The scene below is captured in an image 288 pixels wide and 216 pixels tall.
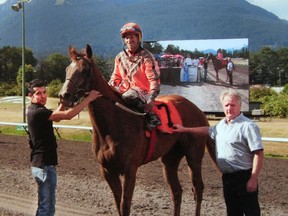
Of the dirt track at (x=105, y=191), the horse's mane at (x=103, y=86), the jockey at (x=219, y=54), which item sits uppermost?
the jockey at (x=219, y=54)

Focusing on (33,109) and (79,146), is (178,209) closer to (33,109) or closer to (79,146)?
(33,109)

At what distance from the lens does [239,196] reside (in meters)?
3.46

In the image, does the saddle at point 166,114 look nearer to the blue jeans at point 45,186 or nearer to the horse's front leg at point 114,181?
the horse's front leg at point 114,181

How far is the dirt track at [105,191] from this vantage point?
5.45 meters

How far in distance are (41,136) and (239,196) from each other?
1742mm

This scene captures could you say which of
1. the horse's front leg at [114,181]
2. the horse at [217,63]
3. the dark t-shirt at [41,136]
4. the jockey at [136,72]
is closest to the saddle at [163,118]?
the jockey at [136,72]

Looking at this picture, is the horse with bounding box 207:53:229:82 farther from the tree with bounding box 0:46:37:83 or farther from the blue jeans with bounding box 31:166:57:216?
the tree with bounding box 0:46:37:83

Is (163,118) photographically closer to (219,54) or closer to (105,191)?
(105,191)

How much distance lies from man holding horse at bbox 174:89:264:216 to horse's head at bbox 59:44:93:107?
1178 mm

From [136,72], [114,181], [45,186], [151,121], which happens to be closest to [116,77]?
[136,72]

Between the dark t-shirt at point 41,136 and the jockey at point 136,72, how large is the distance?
802mm

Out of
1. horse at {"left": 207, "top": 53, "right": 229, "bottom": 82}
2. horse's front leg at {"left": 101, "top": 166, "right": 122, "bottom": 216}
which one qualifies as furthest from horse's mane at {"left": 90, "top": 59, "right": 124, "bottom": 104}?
horse at {"left": 207, "top": 53, "right": 229, "bottom": 82}

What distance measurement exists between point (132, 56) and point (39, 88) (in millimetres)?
1011

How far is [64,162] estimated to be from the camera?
9336mm
